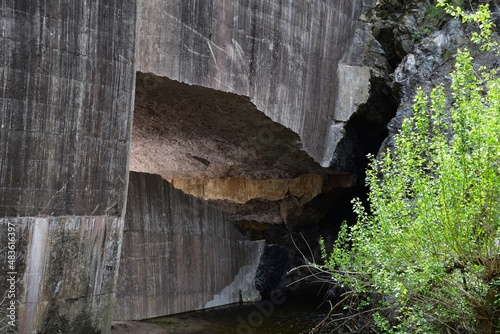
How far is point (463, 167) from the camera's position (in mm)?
6980

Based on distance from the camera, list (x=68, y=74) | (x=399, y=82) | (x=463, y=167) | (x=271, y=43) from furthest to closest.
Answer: (x=399, y=82)
(x=271, y=43)
(x=68, y=74)
(x=463, y=167)

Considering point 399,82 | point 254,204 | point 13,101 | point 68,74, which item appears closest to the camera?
point 13,101

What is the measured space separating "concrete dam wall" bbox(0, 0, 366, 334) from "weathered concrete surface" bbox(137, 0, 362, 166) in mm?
29

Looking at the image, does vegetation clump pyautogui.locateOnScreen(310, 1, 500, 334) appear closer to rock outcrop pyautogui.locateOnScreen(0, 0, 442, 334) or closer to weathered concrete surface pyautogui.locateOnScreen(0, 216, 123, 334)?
weathered concrete surface pyautogui.locateOnScreen(0, 216, 123, 334)

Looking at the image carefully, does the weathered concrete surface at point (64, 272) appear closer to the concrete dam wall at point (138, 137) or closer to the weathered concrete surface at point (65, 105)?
the concrete dam wall at point (138, 137)

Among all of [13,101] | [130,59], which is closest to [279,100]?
[130,59]

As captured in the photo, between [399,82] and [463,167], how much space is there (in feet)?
22.4

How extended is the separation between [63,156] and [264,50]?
5.08 meters

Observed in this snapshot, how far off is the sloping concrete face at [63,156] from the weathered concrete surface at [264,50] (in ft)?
4.14

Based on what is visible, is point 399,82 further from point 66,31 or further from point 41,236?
point 41,236

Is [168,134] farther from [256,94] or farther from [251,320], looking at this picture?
[251,320]

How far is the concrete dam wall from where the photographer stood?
784 centimetres

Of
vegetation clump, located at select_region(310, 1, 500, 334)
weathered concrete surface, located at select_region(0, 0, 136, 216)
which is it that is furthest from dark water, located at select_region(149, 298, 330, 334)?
vegetation clump, located at select_region(310, 1, 500, 334)

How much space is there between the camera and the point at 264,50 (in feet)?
39.2
